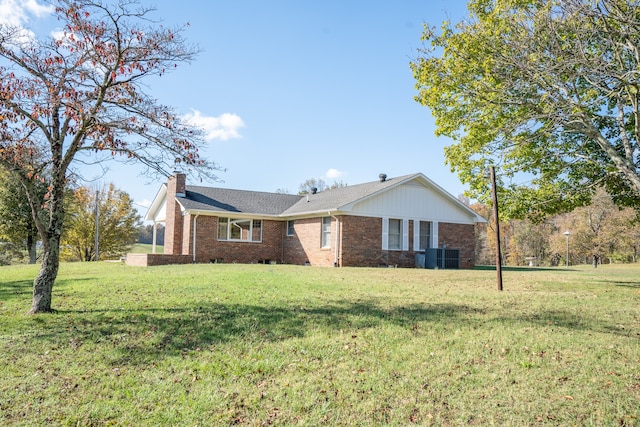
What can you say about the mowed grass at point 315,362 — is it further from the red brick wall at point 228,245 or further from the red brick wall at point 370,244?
the red brick wall at point 228,245

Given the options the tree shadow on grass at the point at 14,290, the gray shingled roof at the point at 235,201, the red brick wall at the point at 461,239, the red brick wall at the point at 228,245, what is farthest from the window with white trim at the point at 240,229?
the tree shadow on grass at the point at 14,290

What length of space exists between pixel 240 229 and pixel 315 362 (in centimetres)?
1869

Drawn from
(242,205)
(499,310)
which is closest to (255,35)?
(499,310)

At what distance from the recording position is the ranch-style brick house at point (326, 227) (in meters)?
19.8

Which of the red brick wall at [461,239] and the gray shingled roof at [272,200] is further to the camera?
the red brick wall at [461,239]

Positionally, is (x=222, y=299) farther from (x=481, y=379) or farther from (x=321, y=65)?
(x=321, y=65)

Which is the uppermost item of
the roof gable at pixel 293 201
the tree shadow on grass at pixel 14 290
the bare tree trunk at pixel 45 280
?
the roof gable at pixel 293 201

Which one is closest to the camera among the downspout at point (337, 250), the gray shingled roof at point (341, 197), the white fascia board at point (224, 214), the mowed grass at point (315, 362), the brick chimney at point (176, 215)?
the mowed grass at point (315, 362)

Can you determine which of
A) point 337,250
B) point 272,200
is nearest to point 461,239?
point 337,250

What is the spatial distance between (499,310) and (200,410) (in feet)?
19.9

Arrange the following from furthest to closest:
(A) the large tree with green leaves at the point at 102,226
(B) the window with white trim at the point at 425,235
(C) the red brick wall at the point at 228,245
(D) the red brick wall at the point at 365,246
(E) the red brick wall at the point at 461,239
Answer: (A) the large tree with green leaves at the point at 102,226, (E) the red brick wall at the point at 461,239, (B) the window with white trim at the point at 425,235, (C) the red brick wall at the point at 228,245, (D) the red brick wall at the point at 365,246

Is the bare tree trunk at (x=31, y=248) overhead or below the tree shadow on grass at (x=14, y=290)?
overhead

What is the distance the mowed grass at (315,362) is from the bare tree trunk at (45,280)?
→ 0.81 ft

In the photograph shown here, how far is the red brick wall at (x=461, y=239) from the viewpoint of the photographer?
72.5ft
